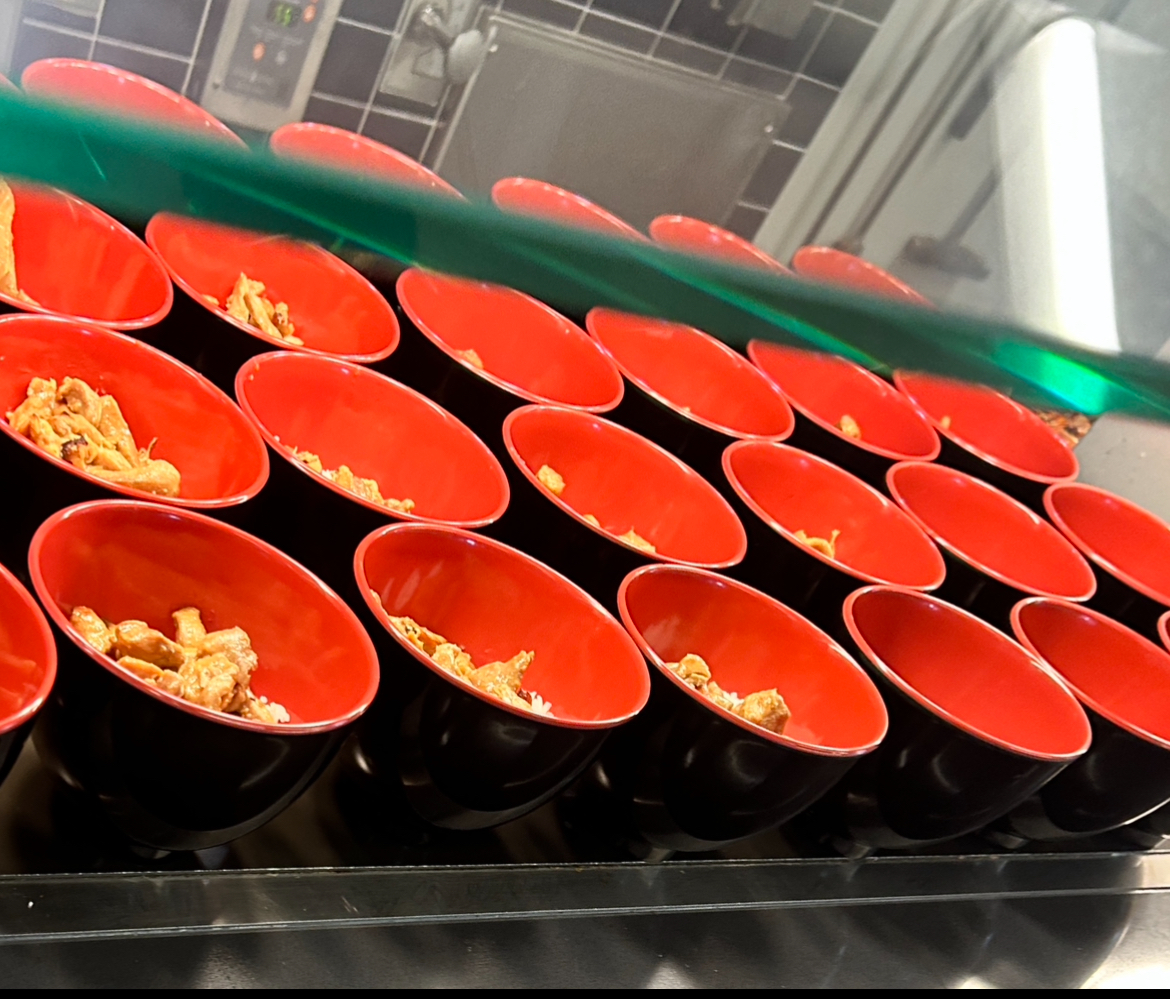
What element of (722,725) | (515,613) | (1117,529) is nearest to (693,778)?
(722,725)

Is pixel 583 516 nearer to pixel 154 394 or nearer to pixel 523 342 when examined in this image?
pixel 523 342

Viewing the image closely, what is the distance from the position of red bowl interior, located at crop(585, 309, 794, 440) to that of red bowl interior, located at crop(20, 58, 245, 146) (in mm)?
905

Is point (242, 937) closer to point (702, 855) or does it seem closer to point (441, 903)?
point (441, 903)

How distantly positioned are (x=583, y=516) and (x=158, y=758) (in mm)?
486

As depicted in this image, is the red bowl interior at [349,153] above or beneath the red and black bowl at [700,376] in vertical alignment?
above

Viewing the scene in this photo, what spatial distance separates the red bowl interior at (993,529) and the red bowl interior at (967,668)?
0.25 m

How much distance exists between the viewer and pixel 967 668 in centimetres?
108

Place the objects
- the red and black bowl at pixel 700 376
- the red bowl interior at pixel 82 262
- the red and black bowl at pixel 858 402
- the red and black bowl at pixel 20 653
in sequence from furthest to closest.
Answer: the red and black bowl at pixel 858 402
the red and black bowl at pixel 700 376
the red bowl interior at pixel 82 262
the red and black bowl at pixel 20 653

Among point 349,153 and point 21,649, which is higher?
point 349,153

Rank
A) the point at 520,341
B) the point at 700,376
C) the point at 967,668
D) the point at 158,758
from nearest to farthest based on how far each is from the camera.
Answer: the point at 158,758 < the point at 967,668 < the point at 520,341 < the point at 700,376

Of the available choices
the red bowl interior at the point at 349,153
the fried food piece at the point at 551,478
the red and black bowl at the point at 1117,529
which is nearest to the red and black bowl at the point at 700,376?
the fried food piece at the point at 551,478

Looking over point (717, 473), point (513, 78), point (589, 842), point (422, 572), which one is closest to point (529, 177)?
point (513, 78)

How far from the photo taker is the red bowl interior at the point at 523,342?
3.75ft

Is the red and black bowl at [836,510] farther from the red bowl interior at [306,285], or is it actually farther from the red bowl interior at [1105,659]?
the red bowl interior at [306,285]
